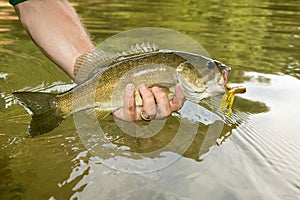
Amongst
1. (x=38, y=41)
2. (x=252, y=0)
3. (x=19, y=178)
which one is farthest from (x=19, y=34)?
(x=252, y=0)

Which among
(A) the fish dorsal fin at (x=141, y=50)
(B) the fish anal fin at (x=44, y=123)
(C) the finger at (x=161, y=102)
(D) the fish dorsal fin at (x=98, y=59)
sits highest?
(A) the fish dorsal fin at (x=141, y=50)

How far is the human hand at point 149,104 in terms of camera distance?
2059mm

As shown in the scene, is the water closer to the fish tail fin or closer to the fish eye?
the fish tail fin

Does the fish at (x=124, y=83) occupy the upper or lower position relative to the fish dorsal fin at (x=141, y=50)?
lower

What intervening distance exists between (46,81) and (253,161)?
2.15m

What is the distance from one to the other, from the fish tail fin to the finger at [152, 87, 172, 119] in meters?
0.49

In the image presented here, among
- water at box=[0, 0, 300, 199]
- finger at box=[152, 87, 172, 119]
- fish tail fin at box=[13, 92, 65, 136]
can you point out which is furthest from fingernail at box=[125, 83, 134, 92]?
water at box=[0, 0, 300, 199]

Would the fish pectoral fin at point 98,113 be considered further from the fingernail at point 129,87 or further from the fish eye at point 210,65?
the fish eye at point 210,65

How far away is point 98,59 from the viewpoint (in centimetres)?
214

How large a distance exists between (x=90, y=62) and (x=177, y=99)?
497 mm

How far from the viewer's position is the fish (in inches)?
79.6

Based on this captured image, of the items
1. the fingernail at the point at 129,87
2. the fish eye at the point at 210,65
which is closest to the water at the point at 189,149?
the fingernail at the point at 129,87

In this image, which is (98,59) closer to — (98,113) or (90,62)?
(90,62)

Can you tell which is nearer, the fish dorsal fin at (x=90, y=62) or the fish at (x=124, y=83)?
the fish at (x=124, y=83)
